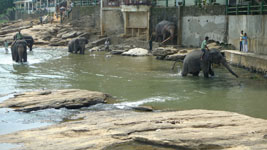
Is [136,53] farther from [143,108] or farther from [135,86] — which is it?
[143,108]

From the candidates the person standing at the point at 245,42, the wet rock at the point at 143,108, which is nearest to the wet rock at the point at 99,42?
the person standing at the point at 245,42

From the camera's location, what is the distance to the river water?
10146mm

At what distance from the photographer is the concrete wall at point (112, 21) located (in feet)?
114

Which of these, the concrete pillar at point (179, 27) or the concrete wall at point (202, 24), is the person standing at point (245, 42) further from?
the concrete pillar at point (179, 27)

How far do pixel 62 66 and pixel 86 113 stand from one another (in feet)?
38.8

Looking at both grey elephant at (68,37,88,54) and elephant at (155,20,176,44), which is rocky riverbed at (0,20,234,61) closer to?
elephant at (155,20,176,44)

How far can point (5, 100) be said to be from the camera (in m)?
11.3

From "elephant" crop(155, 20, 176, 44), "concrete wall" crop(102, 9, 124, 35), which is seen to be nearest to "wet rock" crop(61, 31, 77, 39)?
"concrete wall" crop(102, 9, 124, 35)

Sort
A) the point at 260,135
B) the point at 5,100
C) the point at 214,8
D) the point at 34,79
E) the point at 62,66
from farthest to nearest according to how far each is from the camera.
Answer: the point at 214,8 < the point at 62,66 < the point at 34,79 < the point at 5,100 < the point at 260,135

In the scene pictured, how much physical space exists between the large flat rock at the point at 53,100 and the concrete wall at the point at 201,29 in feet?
48.8

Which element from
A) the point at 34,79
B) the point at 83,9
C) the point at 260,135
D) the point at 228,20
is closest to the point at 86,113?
the point at 260,135

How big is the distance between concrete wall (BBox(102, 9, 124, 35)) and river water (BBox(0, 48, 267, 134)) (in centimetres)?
1325

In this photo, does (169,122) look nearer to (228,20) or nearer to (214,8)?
(228,20)

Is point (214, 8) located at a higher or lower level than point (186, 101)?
higher
